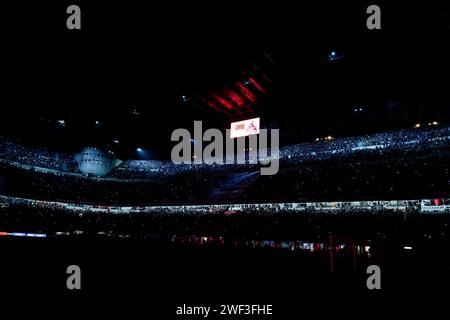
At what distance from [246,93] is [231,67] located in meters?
2.42

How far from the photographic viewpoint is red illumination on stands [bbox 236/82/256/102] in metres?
11.1

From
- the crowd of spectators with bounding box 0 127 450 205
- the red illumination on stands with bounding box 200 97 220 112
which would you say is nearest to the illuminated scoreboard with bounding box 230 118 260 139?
the red illumination on stands with bounding box 200 97 220 112

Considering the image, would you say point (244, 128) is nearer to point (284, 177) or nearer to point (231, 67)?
point (284, 177)

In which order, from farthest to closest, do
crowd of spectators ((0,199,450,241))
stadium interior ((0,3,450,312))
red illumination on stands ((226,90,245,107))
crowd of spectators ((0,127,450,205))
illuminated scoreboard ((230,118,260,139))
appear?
illuminated scoreboard ((230,118,260,139)), red illumination on stands ((226,90,245,107)), crowd of spectators ((0,127,450,205)), crowd of spectators ((0,199,450,241)), stadium interior ((0,3,450,312))

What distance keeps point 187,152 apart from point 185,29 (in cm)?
1049

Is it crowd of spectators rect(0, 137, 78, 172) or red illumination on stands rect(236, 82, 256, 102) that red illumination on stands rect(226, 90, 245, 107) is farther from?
crowd of spectators rect(0, 137, 78, 172)

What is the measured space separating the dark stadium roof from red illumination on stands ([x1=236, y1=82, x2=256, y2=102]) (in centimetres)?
12

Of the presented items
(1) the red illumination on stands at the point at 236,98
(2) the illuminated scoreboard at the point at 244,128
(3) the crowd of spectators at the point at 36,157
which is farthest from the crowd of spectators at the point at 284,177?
(1) the red illumination on stands at the point at 236,98

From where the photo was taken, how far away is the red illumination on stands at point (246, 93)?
1112 centimetres

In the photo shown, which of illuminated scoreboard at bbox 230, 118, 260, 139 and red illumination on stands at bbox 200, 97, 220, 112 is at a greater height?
red illumination on stands at bbox 200, 97, 220, 112

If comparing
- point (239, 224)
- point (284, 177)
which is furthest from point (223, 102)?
point (239, 224)

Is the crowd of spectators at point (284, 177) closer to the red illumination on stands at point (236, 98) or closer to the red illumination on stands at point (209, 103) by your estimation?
the red illumination on stands at point (236, 98)

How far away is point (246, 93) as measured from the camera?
11.8 metres

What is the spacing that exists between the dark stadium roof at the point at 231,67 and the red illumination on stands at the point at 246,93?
0.40 ft
